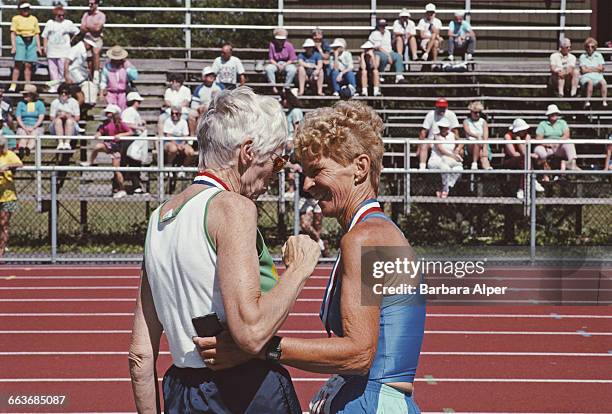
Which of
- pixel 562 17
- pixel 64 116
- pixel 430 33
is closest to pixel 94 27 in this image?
pixel 64 116

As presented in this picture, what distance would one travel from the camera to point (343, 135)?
3.27 m

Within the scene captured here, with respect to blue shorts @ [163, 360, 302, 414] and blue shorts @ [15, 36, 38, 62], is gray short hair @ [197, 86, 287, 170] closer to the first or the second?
blue shorts @ [163, 360, 302, 414]

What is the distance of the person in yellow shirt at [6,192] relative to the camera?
567 inches

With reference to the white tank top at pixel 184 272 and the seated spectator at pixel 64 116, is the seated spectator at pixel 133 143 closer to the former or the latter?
the seated spectator at pixel 64 116

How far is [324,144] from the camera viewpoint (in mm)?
3287

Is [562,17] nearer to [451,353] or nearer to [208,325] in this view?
[451,353]

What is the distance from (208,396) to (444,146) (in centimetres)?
1256

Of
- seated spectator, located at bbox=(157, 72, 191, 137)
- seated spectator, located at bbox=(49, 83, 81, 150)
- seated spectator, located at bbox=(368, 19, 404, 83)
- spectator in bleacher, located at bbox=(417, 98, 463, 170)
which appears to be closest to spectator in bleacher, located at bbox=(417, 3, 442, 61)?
seated spectator, located at bbox=(368, 19, 404, 83)

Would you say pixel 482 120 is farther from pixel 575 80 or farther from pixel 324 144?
pixel 324 144

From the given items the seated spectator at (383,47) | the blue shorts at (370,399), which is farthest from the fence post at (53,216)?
the blue shorts at (370,399)

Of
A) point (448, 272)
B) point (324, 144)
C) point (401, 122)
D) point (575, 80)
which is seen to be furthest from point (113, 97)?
point (324, 144)

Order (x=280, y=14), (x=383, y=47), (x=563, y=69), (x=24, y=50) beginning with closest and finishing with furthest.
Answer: (x=563, y=69) → (x=24, y=50) → (x=383, y=47) → (x=280, y=14)

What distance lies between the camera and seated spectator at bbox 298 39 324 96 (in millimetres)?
19130

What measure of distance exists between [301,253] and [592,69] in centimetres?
1800
